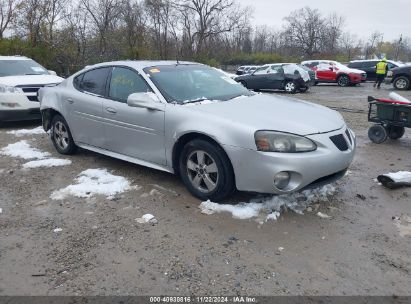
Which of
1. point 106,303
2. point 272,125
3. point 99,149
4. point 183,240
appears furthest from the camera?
point 99,149

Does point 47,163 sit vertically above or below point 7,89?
below

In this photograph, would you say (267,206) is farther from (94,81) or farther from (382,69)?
(382,69)

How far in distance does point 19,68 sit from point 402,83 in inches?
681

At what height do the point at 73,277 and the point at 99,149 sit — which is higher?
the point at 99,149

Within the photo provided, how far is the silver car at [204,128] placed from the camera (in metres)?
3.87

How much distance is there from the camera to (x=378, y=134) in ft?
24.5

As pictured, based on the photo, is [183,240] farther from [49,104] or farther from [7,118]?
[7,118]

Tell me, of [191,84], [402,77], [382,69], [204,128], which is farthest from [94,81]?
[382,69]

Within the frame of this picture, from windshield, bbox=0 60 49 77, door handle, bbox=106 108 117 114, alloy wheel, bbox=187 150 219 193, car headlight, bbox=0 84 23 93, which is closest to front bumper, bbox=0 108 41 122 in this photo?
car headlight, bbox=0 84 23 93

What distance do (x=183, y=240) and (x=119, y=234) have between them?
2.01 feet

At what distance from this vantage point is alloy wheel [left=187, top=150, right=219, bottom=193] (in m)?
4.24

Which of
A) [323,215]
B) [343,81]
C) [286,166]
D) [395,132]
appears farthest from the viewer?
[343,81]

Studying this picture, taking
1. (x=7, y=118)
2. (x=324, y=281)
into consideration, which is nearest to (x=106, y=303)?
(x=324, y=281)

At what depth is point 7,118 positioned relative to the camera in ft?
28.1
